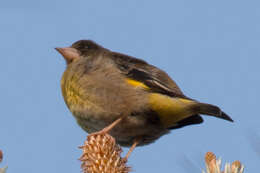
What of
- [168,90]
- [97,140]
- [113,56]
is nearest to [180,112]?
[168,90]

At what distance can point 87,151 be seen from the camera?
2447 mm

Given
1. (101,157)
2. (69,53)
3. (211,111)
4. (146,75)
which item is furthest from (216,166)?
(69,53)

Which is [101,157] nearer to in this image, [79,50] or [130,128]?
[130,128]

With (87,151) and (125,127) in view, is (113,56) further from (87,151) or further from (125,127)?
(87,151)

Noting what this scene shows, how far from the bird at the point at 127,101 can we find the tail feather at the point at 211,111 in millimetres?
123

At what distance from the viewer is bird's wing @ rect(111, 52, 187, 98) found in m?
4.04

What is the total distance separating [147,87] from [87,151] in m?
1.76

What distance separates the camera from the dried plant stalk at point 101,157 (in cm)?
240

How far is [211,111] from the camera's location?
Result: 3.46m

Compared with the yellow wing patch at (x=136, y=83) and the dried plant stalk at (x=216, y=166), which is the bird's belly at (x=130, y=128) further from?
the dried plant stalk at (x=216, y=166)

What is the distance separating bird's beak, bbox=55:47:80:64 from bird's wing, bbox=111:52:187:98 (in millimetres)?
531

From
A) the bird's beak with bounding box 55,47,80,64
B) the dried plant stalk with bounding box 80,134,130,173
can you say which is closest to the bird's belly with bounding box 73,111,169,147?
the bird's beak with bounding box 55,47,80,64

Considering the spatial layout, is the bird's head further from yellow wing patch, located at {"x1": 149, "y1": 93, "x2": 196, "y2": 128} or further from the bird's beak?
yellow wing patch, located at {"x1": 149, "y1": 93, "x2": 196, "y2": 128}

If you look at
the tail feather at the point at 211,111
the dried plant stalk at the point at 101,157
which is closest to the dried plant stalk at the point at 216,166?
the dried plant stalk at the point at 101,157
